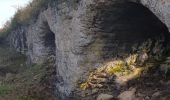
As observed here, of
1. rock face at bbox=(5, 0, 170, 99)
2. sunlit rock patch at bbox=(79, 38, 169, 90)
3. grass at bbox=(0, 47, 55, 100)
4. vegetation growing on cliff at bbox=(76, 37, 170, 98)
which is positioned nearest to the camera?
vegetation growing on cliff at bbox=(76, 37, 170, 98)

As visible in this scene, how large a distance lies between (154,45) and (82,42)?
5.28 feet

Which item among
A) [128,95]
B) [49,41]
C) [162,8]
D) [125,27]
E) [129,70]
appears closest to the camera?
[162,8]

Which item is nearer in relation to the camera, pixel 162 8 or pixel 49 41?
pixel 162 8

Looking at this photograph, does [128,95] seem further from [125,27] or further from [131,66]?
[125,27]

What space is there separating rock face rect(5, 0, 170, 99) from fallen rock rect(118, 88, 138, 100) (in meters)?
1.34

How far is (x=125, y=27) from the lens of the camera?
28.2 ft

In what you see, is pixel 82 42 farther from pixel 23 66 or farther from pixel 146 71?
pixel 23 66

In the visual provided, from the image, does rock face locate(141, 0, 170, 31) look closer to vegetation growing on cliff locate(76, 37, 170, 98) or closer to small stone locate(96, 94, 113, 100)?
vegetation growing on cliff locate(76, 37, 170, 98)

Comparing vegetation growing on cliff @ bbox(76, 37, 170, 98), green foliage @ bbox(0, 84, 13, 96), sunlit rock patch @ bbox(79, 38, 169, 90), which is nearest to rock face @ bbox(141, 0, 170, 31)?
vegetation growing on cliff @ bbox(76, 37, 170, 98)

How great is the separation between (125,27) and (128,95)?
1611 millimetres

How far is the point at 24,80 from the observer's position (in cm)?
1288

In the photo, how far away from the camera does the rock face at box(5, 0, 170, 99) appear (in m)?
8.30

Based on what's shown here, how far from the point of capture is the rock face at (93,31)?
327 inches

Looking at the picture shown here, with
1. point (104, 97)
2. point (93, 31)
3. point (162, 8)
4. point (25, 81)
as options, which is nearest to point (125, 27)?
point (93, 31)
